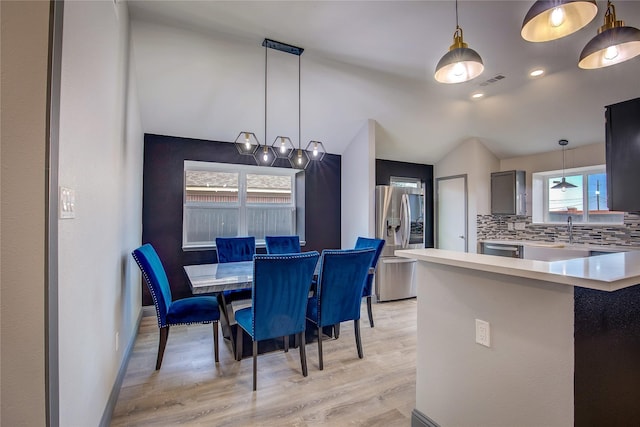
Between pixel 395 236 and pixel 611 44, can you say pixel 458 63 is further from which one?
pixel 395 236

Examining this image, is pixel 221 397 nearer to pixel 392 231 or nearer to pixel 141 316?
pixel 141 316

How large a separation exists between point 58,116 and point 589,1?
2.14 meters

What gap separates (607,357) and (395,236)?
3349mm

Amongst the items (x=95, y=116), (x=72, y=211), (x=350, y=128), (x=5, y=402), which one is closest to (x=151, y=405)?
(x=5, y=402)

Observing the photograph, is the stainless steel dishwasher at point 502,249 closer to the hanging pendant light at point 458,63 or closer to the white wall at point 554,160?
the white wall at point 554,160

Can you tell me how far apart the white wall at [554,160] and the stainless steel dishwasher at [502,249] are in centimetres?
83

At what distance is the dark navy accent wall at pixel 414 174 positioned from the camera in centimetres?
567

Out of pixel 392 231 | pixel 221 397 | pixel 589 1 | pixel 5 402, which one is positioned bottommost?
pixel 221 397

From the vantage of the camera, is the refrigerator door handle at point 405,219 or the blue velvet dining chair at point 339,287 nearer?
the blue velvet dining chair at point 339,287

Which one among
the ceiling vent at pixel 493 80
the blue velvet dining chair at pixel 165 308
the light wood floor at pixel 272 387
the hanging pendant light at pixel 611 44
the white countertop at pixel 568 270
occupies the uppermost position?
the ceiling vent at pixel 493 80

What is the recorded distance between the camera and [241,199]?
4695mm

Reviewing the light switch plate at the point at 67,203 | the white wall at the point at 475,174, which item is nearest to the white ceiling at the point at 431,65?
the white wall at the point at 475,174

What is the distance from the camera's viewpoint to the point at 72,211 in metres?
1.25

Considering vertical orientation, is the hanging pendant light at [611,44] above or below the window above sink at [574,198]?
above
